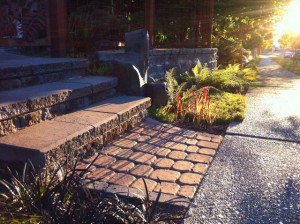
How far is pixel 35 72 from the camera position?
3.70 metres

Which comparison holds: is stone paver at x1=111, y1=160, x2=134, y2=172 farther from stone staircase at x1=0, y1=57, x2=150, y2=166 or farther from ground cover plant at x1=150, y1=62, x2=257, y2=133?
ground cover plant at x1=150, y1=62, x2=257, y2=133

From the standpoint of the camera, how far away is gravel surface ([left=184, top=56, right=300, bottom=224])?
2184 mm

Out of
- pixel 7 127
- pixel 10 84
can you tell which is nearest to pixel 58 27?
pixel 10 84

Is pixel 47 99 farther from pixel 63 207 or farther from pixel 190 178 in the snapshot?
pixel 190 178

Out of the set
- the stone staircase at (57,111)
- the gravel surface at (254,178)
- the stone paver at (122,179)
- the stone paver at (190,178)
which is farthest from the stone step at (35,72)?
the gravel surface at (254,178)

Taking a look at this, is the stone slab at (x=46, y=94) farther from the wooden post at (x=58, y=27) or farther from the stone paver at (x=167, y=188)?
the stone paver at (x=167, y=188)

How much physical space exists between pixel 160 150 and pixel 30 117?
1.30 meters

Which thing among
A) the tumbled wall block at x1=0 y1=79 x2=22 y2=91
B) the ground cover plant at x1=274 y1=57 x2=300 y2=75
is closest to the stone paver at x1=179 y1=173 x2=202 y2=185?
the tumbled wall block at x1=0 y1=79 x2=22 y2=91

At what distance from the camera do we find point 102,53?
5016 millimetres

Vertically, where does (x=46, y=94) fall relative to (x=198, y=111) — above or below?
above

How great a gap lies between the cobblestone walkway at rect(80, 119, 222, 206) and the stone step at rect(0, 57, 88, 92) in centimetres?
120

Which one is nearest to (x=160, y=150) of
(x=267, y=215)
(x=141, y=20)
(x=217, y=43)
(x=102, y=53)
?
(x=267, y=215)

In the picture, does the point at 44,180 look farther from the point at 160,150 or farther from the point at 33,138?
the point at 160,150

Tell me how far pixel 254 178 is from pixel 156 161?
34.7 inches
